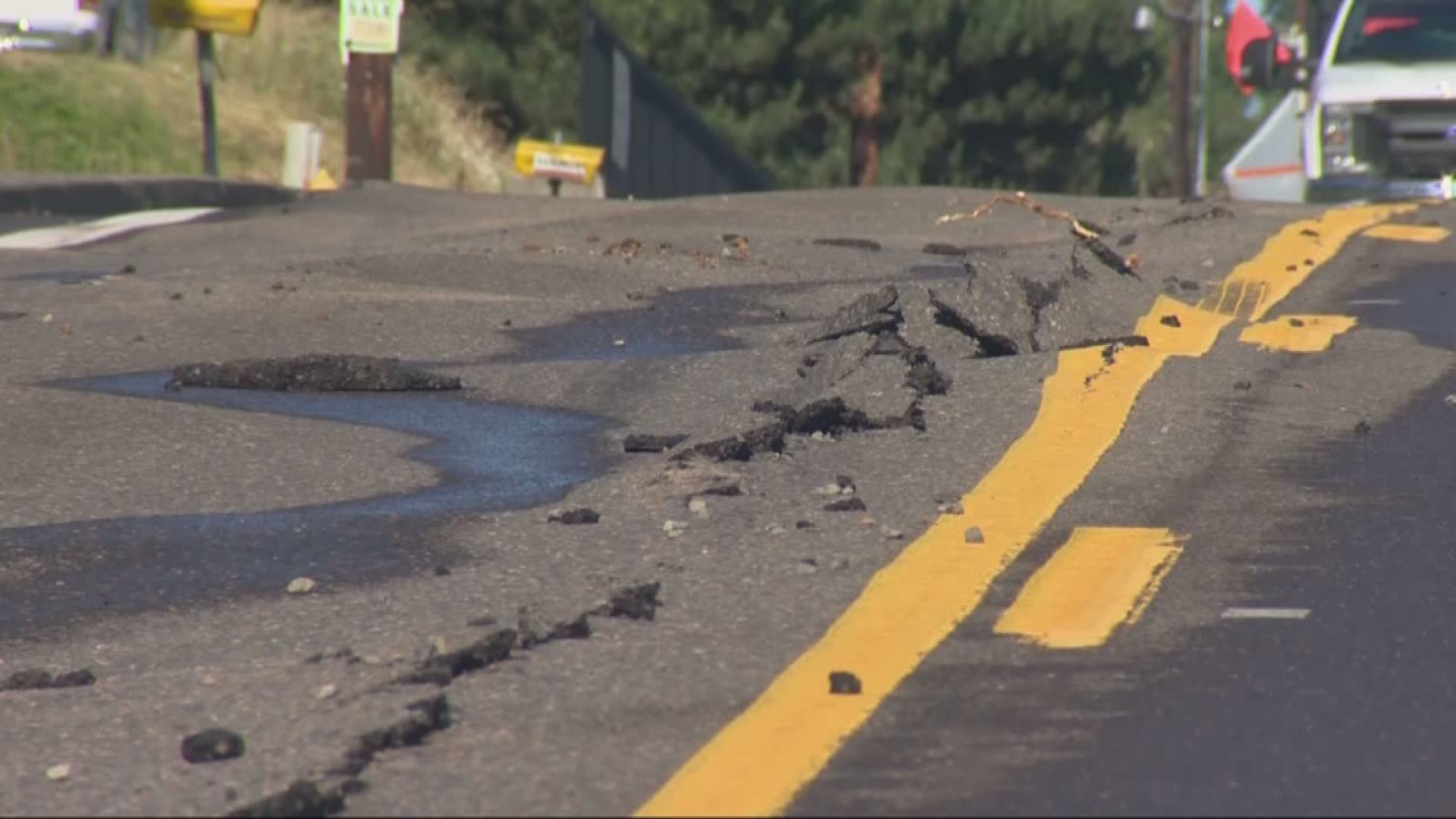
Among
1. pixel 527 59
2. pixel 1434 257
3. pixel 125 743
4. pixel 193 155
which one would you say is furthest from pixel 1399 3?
pixel 125 743

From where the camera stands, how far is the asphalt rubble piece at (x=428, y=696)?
3451 mm

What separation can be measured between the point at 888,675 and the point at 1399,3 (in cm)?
1694

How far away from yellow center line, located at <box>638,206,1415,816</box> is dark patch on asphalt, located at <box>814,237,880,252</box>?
3752 millimetres

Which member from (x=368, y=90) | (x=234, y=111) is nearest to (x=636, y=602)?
(x=368, y=90)

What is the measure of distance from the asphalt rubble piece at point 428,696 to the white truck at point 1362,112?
14.1 m

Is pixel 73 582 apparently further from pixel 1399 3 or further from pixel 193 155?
pixel 193 155

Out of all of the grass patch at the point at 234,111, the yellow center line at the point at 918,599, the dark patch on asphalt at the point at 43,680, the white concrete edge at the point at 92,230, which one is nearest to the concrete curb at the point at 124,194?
the white concrete edge at the point at 92,230

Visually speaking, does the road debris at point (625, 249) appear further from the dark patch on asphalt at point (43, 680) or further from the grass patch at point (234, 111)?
the grass patch at point (234, 111)

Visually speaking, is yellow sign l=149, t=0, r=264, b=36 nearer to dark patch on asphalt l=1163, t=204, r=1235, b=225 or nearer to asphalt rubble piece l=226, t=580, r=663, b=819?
dark patch on asphalt l=1163, t=204, r=1235, b=225

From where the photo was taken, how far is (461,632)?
4.41 meters

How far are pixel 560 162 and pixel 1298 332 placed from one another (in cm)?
1287

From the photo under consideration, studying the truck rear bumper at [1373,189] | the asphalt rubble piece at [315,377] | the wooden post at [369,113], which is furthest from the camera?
the wooden post at [369,113]

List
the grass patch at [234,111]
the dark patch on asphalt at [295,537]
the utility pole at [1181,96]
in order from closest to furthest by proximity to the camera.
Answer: the dark patch on asphalt at [295,537] → the grass patch at [234,111] → the utility pole at [1181,96]

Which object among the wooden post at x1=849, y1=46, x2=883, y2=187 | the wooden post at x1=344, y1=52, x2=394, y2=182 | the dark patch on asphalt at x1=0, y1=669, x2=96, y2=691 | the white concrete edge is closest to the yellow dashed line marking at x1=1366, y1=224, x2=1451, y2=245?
the white concrete edge
